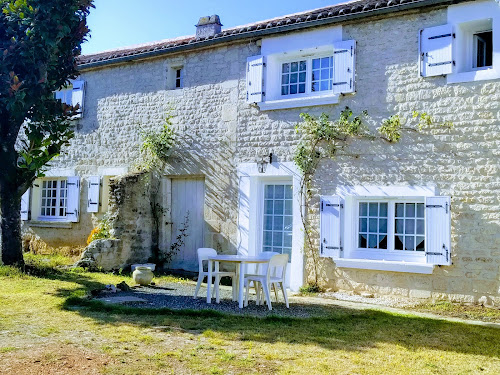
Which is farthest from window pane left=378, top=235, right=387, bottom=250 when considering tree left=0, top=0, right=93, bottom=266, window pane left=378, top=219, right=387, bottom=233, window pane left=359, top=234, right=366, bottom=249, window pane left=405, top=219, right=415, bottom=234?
tree left=0, top=0, right=93, bottom=266

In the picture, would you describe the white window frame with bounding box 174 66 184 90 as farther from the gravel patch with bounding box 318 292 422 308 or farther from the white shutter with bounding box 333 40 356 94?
the gravel patch with bounding box 318 292 422 308

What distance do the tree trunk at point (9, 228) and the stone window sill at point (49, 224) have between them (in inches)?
127

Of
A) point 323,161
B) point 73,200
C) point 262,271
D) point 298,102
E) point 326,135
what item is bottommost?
point 262,271

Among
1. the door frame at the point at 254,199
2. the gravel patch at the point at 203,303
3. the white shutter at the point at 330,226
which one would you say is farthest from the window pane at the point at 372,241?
the gravel patch at the point at 203,303

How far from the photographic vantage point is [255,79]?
10.8 meters

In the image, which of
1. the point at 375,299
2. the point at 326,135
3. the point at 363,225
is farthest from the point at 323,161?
the point at 375,299

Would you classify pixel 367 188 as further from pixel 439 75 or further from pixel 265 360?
pixel 265 360

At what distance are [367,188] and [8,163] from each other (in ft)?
20.9

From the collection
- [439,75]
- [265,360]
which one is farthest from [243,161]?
[265,360]

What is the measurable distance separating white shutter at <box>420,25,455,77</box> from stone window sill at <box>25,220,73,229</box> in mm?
8894

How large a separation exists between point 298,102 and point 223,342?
18.2ft

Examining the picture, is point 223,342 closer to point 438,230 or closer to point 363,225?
point 438,230

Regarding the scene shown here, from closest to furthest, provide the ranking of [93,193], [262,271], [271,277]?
[271,277] < [262,271] < [93,193]

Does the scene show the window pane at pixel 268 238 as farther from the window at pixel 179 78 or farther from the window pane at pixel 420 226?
the window at pixel 179 78
